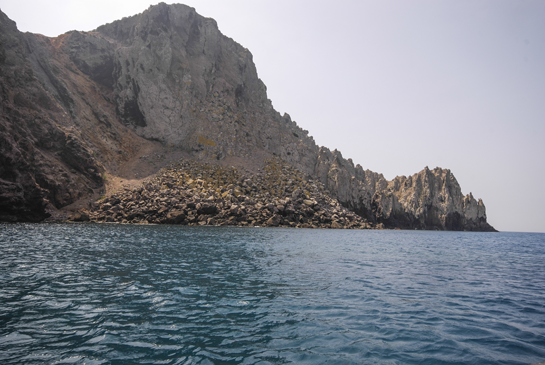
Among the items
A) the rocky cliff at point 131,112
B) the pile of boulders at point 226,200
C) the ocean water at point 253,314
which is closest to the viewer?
the ocean water at point 253,314

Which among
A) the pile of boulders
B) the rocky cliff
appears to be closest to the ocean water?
the pile of boulders

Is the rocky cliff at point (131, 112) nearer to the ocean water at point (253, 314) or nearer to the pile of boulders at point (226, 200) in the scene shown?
the pile of boulders at point (226, 200)

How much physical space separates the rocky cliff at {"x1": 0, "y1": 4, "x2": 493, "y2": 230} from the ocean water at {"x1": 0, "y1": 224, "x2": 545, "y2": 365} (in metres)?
43.6

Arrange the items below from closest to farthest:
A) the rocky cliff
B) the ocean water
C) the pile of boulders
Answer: the ocean water < the rocky cliff < the pile of boulders

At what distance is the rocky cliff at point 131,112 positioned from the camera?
55469mm

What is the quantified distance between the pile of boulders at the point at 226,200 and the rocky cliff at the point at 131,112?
7.17 m

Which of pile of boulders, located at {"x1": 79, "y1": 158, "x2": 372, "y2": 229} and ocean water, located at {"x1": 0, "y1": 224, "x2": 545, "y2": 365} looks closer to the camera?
ocean water, located at {"x1": 0, "y1": 224, "x2": 545, "y2": 365}

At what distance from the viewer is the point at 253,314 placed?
10.6 m

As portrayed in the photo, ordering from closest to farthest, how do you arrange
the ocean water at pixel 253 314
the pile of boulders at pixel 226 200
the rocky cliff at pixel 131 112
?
the ocean water at pixel 253 314 → the rocky cliff at pixel 131 112 → the pile of boulders at pixel 226 200

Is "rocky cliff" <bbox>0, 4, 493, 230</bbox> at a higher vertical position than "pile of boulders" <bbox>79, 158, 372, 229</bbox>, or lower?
higher

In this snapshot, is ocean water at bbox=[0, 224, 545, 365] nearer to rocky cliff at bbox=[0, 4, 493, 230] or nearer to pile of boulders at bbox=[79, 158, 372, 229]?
pile of boulders at bbox=[79, 158, 372, 229]

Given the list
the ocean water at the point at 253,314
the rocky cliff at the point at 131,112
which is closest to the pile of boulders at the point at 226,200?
the rocky cliff at the point at 131,112

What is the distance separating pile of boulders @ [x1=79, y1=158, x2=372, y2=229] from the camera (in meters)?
58.5

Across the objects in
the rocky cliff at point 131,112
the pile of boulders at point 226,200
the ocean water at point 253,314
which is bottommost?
the ocean water at point 253,314
